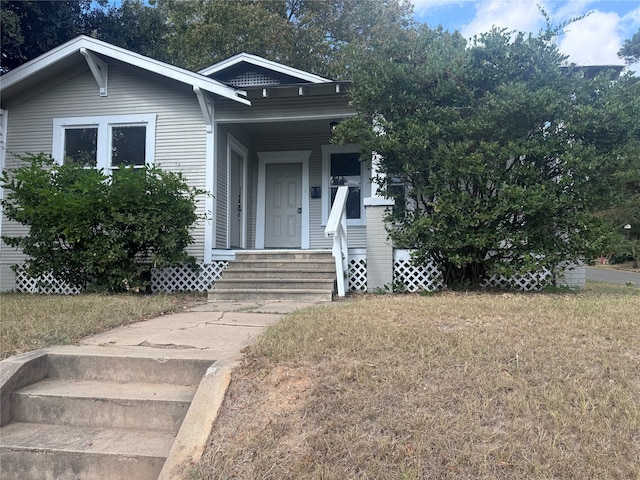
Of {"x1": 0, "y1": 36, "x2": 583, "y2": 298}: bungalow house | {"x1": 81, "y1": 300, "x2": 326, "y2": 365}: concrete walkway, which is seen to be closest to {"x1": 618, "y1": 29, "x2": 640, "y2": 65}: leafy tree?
{"x1": 0, "y1": 36, "x2": 583, "y2": 298}: bungalow house

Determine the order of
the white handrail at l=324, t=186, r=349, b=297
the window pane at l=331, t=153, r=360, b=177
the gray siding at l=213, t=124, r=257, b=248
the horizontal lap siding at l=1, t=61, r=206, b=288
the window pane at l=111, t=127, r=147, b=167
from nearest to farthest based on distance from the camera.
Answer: the white handrail at l=324, t=186, r=349, b=297 < the horizontal lap siding at l=1, t=61, r=206, b=288 < the gray siding at l=213, t=124, r=257, b=248 < the window pane at l=111, t=127, r=147, b=167 < the window pane at l=331, t=153, r=360, b=177

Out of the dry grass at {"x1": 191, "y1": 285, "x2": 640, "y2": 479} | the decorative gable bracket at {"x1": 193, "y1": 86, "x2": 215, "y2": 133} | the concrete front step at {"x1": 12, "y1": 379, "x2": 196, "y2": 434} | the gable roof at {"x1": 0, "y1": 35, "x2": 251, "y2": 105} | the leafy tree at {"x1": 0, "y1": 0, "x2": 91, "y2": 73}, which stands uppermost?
the leafy tree at {"x1": 0, "y1": 0, "x2": 91, "y2": 73}

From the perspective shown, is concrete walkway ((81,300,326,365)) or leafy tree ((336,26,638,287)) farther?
leafy tree ((336,26,638,287))

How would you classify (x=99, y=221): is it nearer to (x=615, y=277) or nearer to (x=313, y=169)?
(x=313, y=169)

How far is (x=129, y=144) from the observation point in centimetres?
951

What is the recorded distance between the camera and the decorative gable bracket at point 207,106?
8750mm

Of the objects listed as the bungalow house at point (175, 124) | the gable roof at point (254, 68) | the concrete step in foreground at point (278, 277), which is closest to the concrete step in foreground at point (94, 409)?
the concrete step in foreground at point (278, 277)

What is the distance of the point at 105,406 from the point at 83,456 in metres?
0.41

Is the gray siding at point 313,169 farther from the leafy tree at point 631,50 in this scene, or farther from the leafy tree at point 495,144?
the leafy tree at point 631,50

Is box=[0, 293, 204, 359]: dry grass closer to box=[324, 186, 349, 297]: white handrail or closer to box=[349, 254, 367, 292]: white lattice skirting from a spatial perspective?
box=[324, 186, 349, 297]: white handrail

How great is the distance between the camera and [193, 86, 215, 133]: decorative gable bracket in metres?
8.75

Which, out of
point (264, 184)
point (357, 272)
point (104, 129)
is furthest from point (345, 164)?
point (104, 129)

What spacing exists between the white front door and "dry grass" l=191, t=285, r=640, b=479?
7291 millimetres

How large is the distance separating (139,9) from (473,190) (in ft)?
56.8
